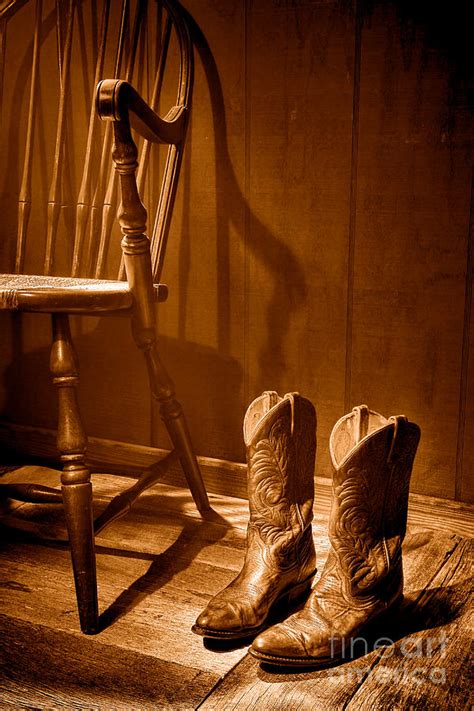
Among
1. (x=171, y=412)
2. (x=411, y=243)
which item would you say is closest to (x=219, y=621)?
(x=171, y=412)

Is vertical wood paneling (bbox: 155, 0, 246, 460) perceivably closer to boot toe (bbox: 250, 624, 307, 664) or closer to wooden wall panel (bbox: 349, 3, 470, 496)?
wooden wall panel (bbox: 349, 3, 470, 496)

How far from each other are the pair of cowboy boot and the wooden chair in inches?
10.2

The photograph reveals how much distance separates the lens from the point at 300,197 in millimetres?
1592

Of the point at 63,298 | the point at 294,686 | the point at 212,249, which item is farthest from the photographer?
the point at 212,249

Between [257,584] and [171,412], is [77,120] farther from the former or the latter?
[257,584]

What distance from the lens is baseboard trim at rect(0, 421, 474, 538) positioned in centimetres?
153

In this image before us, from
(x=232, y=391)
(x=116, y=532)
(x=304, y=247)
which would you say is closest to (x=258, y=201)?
(x=304, y=247)

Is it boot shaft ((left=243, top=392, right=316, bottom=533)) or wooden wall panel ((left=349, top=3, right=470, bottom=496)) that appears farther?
wooden wall panel ((left=349, top=3, right=470, bottom=496))

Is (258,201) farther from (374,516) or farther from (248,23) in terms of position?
(374,516)

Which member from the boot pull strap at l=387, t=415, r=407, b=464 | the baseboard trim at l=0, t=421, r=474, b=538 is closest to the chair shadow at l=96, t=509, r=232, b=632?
the baseboard trim at l=0, t=421, r=474, b=538

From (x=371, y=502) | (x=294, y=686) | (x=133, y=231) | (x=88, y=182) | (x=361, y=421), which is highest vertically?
(x=88, y=182)

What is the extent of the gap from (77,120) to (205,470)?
900 millimetres

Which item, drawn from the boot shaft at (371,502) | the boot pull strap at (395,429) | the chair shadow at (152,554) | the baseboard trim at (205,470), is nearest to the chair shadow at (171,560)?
the chair shadow at (152,554)

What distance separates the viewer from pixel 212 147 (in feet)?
5.46
